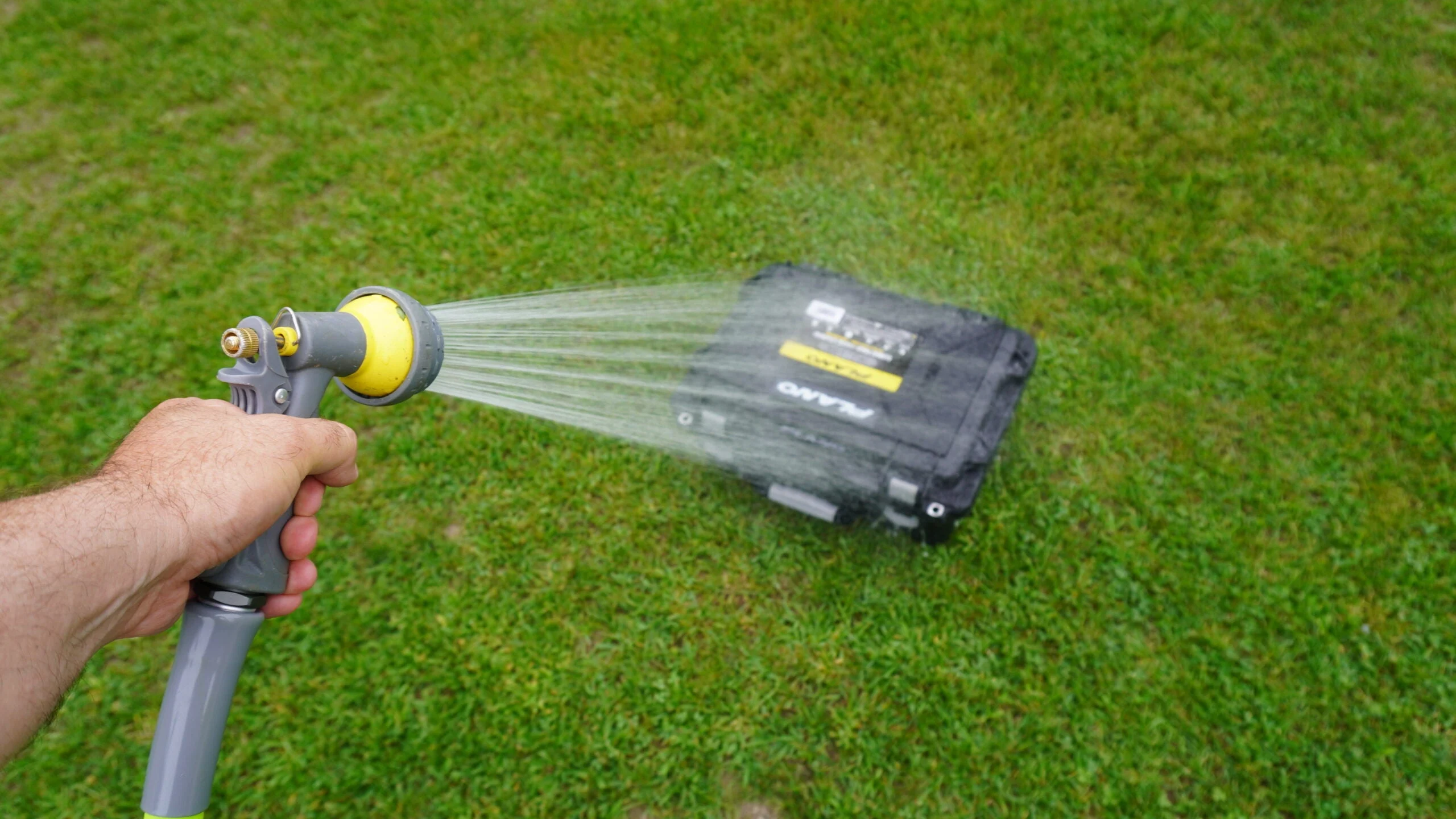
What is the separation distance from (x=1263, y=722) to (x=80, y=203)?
505 centimetres

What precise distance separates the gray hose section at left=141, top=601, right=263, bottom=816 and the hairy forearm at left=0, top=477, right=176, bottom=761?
0.12 m

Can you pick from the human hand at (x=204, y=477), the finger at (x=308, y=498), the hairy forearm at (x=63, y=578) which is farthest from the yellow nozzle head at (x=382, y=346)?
the hairy forearm at (x=63, y=578)

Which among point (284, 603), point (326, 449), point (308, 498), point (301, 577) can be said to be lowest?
point (284, 603)

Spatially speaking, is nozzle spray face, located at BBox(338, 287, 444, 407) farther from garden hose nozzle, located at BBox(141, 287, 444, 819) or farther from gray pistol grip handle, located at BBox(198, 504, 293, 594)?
gray pistol grip handle, located at BBox(198, 504, 293, 594)

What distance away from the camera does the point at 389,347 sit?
5.59 ft

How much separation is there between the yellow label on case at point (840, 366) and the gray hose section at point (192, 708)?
1781mm

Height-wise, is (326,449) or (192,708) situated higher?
(326,449)

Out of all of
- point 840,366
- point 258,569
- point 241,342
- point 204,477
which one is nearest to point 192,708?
point 258,569

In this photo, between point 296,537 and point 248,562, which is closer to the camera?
point 248,562

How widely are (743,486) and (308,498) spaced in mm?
1599

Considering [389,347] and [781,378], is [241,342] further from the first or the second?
[781,378]

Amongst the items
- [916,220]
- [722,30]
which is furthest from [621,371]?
[722,30]

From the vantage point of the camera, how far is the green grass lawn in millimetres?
2646

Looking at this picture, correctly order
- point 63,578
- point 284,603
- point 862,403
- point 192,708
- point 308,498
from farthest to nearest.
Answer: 1. point 862,403
2. point 284,603
3. point 308,498
4. point 192,708
5. point 63,578
